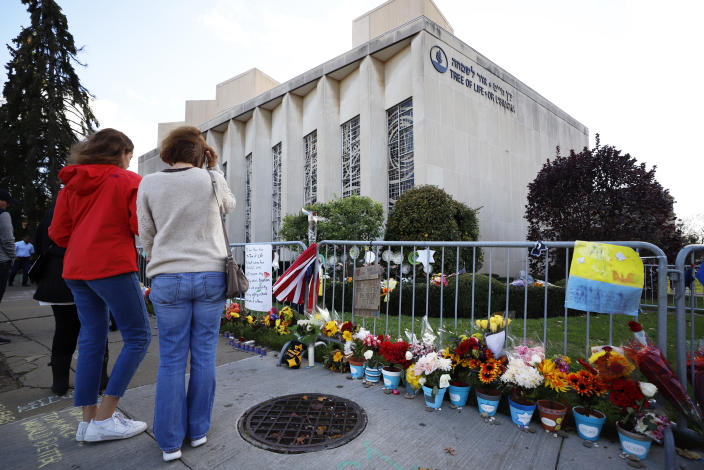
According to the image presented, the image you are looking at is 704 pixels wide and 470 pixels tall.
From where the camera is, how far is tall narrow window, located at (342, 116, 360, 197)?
16189mm

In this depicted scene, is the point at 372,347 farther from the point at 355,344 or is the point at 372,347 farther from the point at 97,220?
the point at 97,220

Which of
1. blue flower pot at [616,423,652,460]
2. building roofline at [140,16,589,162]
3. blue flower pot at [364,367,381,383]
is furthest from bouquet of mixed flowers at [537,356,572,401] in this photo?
building roofline at [140,16,589,162]

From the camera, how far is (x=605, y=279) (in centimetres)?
257

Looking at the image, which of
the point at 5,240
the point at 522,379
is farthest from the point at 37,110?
the point at 522,379

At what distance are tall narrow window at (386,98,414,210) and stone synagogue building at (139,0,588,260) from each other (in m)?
0.04

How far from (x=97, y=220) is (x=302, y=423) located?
204 centimetres

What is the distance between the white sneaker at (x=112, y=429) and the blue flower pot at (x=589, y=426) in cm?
317

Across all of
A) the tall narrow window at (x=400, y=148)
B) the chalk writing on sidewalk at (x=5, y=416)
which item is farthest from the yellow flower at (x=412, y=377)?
the tall narrow window at (x=400, y=148)

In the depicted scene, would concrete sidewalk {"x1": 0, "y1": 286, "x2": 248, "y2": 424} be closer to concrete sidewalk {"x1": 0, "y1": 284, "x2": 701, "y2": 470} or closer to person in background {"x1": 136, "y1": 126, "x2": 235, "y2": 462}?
concrete sidewalk {"x1": 0, "y1": 284, "x2": 701, "y2": 470}

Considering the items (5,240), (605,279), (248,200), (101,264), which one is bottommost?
(605,279)

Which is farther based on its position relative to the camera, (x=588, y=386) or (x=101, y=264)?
(x=588, y=386)

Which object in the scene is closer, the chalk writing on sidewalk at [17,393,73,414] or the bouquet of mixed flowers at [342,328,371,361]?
the chalk writing on sidewalk at [17,393,73,414]

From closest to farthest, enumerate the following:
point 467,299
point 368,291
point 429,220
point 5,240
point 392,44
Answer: point 368,291
point 5,240
point 467,299
point 429,220
point 392,44

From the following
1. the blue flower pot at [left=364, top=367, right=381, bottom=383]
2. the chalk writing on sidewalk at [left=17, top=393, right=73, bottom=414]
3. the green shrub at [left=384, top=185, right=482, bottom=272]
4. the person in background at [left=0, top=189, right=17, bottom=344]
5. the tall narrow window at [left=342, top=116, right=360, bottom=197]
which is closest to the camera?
the chalk writing on sidewalk at [left=17, top=393, right=73, bottom=414]
